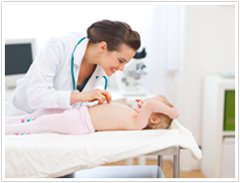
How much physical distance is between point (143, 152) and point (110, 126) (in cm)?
29

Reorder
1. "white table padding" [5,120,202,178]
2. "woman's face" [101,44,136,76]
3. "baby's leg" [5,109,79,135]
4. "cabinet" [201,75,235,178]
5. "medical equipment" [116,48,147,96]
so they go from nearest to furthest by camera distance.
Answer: "white table padding" [5,120,202,178], "baby's leg" [5,109,79,135], "woman's face" [101,44,136,76], "cabinet" [201,75,235,178], "medical equipment" [116,48,147,96]

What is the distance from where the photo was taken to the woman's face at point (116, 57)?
4.40ft

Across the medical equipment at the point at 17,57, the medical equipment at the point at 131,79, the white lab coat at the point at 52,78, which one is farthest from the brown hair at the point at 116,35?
the medical equipment at the point at 17,57

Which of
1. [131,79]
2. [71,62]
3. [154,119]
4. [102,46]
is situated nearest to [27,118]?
[71,62]

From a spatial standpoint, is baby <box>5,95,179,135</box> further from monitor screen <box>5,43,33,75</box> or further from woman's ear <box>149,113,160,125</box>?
monitor screen <box>5,43,33,75</box>

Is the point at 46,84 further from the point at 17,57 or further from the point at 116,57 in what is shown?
the point at 17,57

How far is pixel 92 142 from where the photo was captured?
42.1 inches

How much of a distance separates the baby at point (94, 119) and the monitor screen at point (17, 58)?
3.43 ft

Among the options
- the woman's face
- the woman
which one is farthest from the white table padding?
the woman's face

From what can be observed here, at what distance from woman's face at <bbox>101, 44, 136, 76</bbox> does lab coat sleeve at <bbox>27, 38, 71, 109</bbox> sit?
0.76ft

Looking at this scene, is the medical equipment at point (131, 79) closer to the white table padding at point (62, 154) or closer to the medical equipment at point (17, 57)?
the medical equipment at point (17, 57)

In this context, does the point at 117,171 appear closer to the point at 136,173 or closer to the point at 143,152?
the point at 136,173

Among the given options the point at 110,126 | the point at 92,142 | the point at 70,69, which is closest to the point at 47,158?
the point at 92,142

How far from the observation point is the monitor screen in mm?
2270
